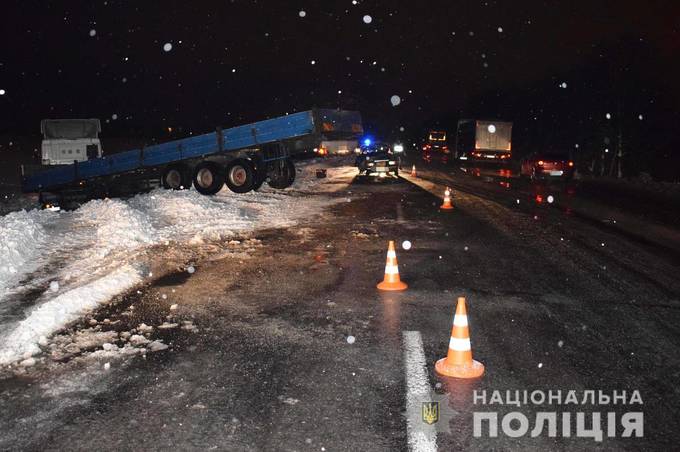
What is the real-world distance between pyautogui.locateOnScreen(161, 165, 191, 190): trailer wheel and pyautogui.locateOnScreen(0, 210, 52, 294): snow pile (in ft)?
23.6

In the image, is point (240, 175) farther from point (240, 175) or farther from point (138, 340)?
point (138, 340)

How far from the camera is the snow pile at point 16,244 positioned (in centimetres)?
891

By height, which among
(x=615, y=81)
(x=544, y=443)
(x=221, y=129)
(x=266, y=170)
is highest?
(x=615, y=81)

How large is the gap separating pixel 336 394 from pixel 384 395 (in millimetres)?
392

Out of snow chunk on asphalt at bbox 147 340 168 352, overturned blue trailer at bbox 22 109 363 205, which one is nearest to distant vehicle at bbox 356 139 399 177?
overturned blue trailer at bbox 22 109 363 205

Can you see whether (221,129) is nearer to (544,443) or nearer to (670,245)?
(670,245)

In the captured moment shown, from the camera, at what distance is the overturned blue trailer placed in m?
18.6

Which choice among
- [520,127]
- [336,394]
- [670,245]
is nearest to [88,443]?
[336,394]

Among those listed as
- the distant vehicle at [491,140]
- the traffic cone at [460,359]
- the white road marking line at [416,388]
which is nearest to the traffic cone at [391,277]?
the white road marking line at [416,388]

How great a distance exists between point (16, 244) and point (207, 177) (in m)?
9.63

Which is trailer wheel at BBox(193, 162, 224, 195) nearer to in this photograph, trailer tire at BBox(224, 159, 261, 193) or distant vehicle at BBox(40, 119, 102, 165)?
trailer tire at BBox(224, 159, 261, 193)

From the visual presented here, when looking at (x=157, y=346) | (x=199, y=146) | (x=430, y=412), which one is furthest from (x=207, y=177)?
(x=430, y=412)

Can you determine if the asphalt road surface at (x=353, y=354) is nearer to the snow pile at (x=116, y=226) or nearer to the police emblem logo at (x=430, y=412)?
the police emblem logo at (x=430, y=412)

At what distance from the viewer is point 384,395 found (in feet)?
15.2
